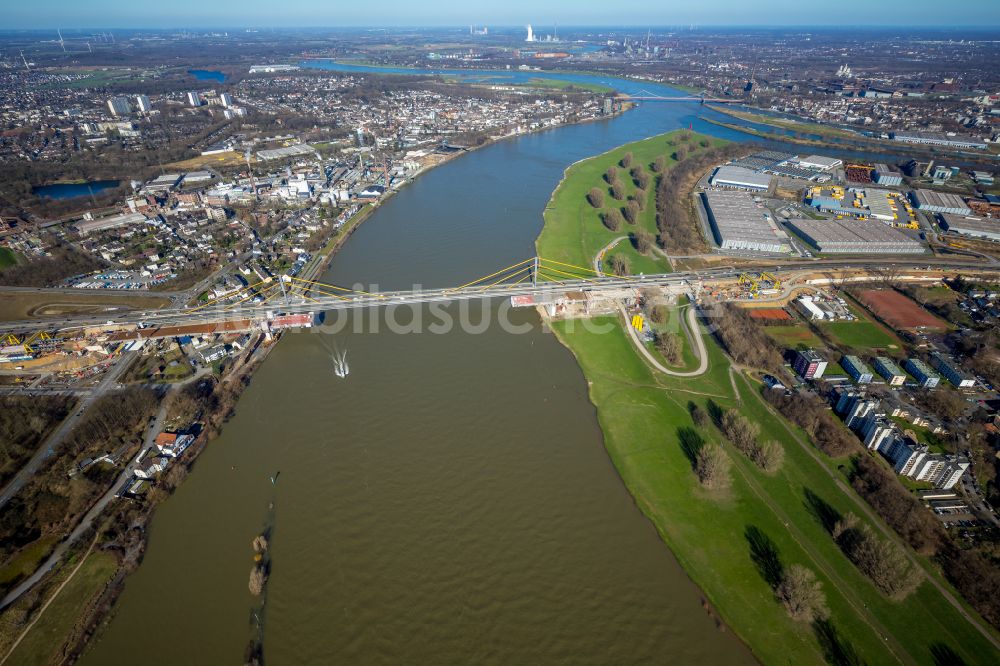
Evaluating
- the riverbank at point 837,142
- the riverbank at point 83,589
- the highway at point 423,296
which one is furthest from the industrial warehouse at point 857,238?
the riverbank at point 83,589

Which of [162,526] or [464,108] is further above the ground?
[464,108]

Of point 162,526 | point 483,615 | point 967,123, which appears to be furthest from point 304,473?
point 967,123

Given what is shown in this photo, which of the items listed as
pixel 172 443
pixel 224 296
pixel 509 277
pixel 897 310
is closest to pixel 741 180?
pixel 897 310

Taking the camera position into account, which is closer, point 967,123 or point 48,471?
point 48,471

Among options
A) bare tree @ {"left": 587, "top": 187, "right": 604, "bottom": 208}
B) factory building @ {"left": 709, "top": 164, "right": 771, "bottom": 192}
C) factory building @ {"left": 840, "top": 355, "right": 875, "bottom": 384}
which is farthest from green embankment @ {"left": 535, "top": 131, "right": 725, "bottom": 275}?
factory building @ {"left": 840, "top": 355, "right": 875, "bottom": 384}

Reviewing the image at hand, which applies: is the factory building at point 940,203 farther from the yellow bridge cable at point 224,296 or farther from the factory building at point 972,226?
the yellow bridge cable at point 224,296

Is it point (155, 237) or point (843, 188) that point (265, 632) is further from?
point (843, 188)

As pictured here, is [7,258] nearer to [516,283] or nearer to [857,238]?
[516,283]
